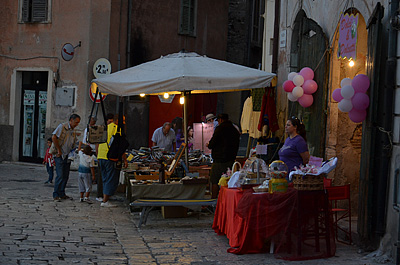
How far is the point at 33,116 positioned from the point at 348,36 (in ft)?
46.2

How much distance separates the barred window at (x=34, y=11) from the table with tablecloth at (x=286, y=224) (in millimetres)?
14435

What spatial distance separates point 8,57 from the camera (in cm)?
2117

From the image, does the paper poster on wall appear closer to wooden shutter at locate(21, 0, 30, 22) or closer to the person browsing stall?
Result: the person browsing stall

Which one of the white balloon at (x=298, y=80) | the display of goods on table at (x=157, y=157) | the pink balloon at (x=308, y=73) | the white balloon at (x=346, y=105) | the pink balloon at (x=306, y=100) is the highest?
the pink balloon at (x=308, y=73)

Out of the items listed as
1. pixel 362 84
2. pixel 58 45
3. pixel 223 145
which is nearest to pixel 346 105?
pixel 362 84

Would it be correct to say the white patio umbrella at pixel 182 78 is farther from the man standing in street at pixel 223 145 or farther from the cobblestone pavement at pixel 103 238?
the cobblestone pavement at pixel 103 238

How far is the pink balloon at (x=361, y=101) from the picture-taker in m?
8.13

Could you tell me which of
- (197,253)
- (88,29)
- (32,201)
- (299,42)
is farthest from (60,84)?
(197,253)

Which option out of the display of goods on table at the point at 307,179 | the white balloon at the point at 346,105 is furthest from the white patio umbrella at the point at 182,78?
the display of goods on table at the point at 307,179

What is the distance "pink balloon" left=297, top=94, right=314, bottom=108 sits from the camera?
434 inches

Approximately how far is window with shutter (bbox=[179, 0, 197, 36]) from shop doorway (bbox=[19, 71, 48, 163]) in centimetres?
525

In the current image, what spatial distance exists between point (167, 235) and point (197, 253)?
134cm

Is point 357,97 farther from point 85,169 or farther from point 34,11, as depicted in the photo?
point 34,11

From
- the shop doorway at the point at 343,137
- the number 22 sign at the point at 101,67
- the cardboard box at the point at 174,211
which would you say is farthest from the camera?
the number 22 sign at the point at 101,67
